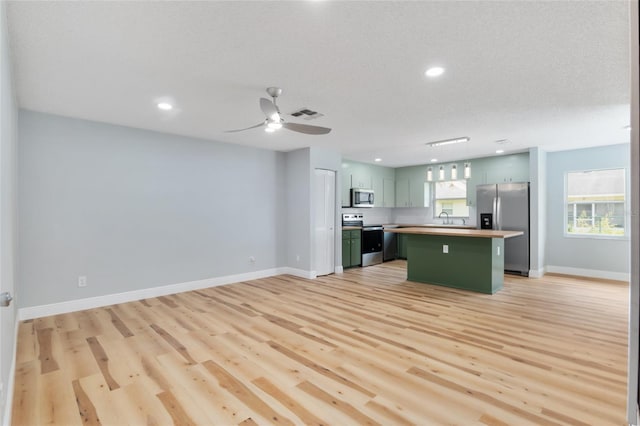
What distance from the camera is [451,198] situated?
8.40 metres

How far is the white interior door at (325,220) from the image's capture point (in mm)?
6434

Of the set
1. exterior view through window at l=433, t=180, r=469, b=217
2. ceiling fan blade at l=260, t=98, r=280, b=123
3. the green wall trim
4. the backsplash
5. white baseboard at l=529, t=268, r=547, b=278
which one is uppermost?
ceiling fan blade at l=260, t=98, r=280, b=123

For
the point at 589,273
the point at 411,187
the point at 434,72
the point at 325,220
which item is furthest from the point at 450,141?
the point at 589,273

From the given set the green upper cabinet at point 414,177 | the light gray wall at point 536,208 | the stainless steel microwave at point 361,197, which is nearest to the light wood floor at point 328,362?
the light gray wall at point 536,208

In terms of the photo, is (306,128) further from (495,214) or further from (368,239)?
(495,214)

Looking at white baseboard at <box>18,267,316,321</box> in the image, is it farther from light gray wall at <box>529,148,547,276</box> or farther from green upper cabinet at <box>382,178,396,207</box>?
light gray wall at <box>529,148,547,276</box>

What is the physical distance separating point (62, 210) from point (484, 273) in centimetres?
595

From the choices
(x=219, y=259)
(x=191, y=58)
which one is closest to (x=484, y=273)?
(x=219, y=259)

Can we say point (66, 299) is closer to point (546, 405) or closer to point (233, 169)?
point (233, 169)

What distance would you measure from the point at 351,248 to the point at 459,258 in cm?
251

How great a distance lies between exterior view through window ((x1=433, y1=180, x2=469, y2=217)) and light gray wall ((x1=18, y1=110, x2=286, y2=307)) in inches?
184

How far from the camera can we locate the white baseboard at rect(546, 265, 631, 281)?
5.98 meters

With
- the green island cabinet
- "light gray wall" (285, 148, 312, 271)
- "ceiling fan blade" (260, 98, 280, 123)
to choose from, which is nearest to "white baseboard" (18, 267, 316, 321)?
"light gray wall" (285, 148, 312, 271)

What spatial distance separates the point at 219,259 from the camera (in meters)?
5.73
